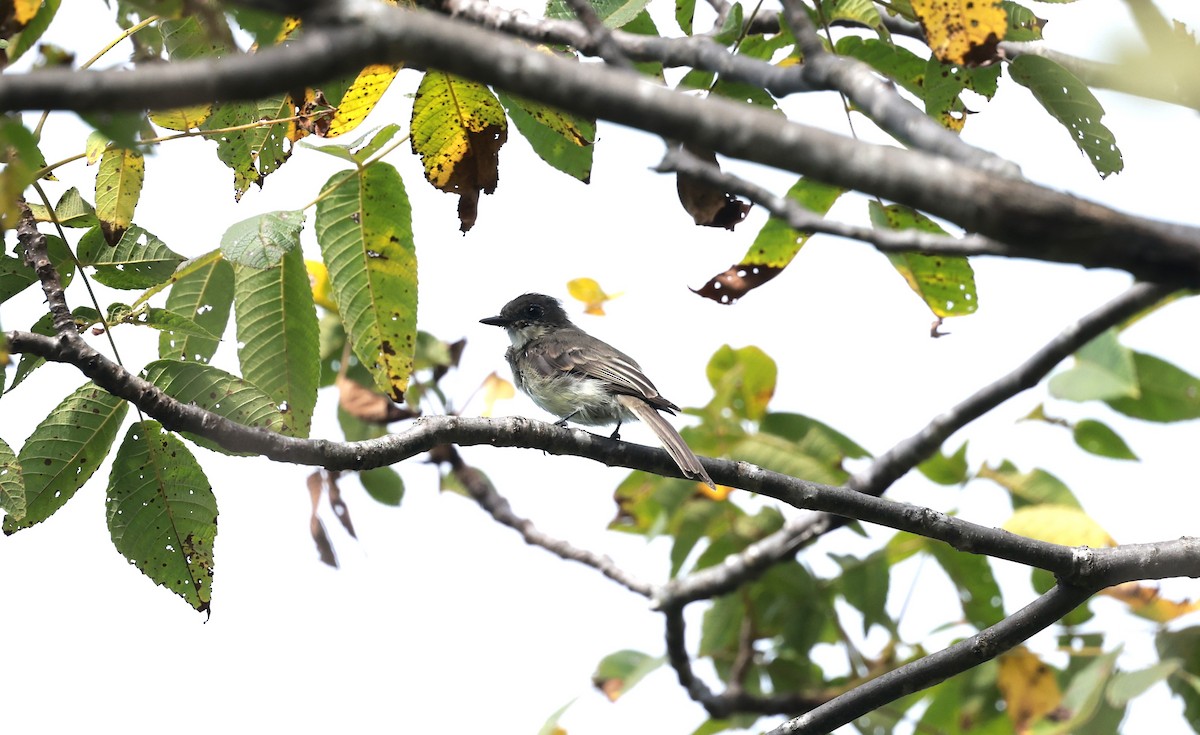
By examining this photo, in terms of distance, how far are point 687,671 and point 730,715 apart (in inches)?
14.0

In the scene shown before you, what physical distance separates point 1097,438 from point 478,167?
330 cm

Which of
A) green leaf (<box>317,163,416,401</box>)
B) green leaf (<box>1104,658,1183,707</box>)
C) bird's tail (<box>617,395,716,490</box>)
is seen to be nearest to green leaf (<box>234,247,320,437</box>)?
green leaf (<box>317,163,416,401</box>)

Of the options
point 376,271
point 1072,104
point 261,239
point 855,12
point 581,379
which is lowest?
point 261,239

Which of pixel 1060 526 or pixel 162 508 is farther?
pixel 1060 526

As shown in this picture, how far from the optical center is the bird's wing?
650 cm

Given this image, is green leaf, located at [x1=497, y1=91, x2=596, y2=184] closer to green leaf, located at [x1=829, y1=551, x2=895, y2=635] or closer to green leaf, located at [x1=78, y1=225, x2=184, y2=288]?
green leaf, located at [x1=78, y1=225, x2=184, y2=288]

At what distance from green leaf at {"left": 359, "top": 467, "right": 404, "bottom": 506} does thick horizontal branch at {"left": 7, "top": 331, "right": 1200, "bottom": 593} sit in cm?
229

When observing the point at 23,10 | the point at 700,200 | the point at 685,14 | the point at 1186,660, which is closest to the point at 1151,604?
the point at 1186,660

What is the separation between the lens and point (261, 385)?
141 inches

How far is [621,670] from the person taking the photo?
6.21m

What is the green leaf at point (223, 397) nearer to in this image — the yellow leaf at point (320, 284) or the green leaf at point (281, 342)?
the green leaf at point (281, 342)

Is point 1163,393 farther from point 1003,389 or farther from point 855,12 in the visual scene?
point 855,12

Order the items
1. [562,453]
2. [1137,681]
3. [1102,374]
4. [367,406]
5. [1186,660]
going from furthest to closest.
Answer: [367,406] → [1102,374] → [1186,660] → [1137,681] → [562,453]

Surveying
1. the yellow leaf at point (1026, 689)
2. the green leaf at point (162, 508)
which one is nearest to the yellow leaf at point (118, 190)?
the green leaf at point (162, 508)
